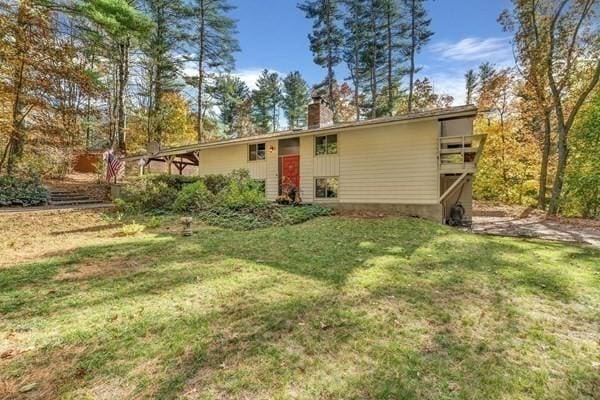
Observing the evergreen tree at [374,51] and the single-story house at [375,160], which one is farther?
the evergreen tree at [374,51]

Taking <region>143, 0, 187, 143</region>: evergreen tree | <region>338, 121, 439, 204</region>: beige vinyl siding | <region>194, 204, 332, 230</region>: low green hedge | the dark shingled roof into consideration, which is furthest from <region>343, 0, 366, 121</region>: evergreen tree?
<region>194, 204, 332, 230</region>: low green hedge

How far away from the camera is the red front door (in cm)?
1420

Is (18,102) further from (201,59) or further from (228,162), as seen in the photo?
(201,59)

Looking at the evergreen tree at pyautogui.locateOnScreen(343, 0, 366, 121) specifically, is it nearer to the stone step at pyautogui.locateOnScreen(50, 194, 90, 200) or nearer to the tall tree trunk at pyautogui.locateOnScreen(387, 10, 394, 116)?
the tall tree trunk at pyautogui.locateOnScreen(387, 10, 394, 116)

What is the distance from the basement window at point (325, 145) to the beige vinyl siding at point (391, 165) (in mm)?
366

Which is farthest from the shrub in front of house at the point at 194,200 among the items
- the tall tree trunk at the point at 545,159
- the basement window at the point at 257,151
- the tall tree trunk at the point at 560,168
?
the tall tree trunk at the point at 545,159

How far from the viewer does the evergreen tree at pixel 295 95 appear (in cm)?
3684

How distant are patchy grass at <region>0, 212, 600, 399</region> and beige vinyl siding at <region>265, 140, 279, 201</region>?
28.4 ft

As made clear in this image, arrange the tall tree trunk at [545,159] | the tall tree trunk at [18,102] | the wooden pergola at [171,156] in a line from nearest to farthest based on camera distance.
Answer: the tall tree trunk at [18,102], the tall tree trunk at [545,159], the wooden pergola at [171,156]

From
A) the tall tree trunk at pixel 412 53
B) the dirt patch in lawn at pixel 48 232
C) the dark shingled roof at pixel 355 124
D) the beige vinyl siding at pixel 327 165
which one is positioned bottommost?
the dirt patch in lawn at pixel 48 232

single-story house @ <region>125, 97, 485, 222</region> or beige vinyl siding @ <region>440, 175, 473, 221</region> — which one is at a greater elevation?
single-story house @ <region>125, 97, 485, 222</region>

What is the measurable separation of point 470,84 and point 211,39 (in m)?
25.4

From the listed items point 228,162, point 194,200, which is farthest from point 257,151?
point 194,200

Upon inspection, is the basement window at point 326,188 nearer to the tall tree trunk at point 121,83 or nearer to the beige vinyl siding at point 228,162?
the beige vinyl siding at point 228,162
